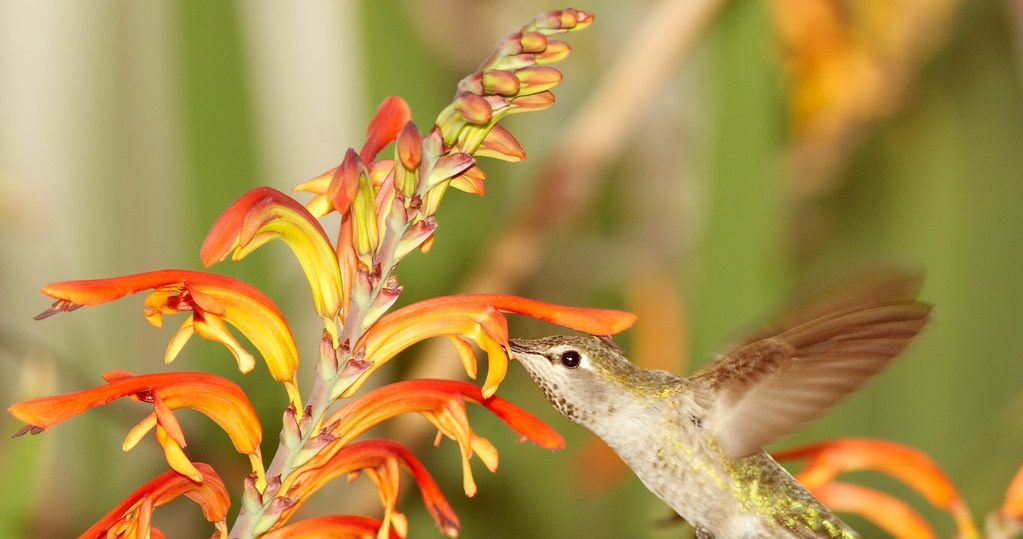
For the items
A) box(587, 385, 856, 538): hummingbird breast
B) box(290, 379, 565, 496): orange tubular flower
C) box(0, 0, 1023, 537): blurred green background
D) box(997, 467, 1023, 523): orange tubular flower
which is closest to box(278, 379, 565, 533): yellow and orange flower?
box(290, 379, 565, 496): orange tubular flower

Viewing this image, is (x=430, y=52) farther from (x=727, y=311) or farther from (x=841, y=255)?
(x=841, y=255)

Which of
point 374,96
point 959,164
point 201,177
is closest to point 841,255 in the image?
point 959,164

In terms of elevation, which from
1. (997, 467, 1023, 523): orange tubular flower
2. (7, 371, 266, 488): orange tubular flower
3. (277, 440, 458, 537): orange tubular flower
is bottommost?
(997, 467, 1023, 523): orange tubular flower

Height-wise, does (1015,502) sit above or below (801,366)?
below

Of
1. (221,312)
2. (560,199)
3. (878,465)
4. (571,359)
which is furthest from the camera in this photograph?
(560,199)

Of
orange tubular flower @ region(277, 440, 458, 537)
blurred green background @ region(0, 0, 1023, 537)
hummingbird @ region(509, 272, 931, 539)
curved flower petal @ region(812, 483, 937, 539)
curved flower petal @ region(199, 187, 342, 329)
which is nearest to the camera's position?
curved flower petal @ region(199, 187, 342, 329)

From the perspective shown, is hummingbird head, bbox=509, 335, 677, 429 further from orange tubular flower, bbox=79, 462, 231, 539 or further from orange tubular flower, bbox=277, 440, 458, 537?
orange tubular flower, bbox=79, 462, 231, 539

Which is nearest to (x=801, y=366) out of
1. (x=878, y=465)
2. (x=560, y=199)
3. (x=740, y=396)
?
(x=740, y=396)

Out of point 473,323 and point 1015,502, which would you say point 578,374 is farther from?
point 1015,502
